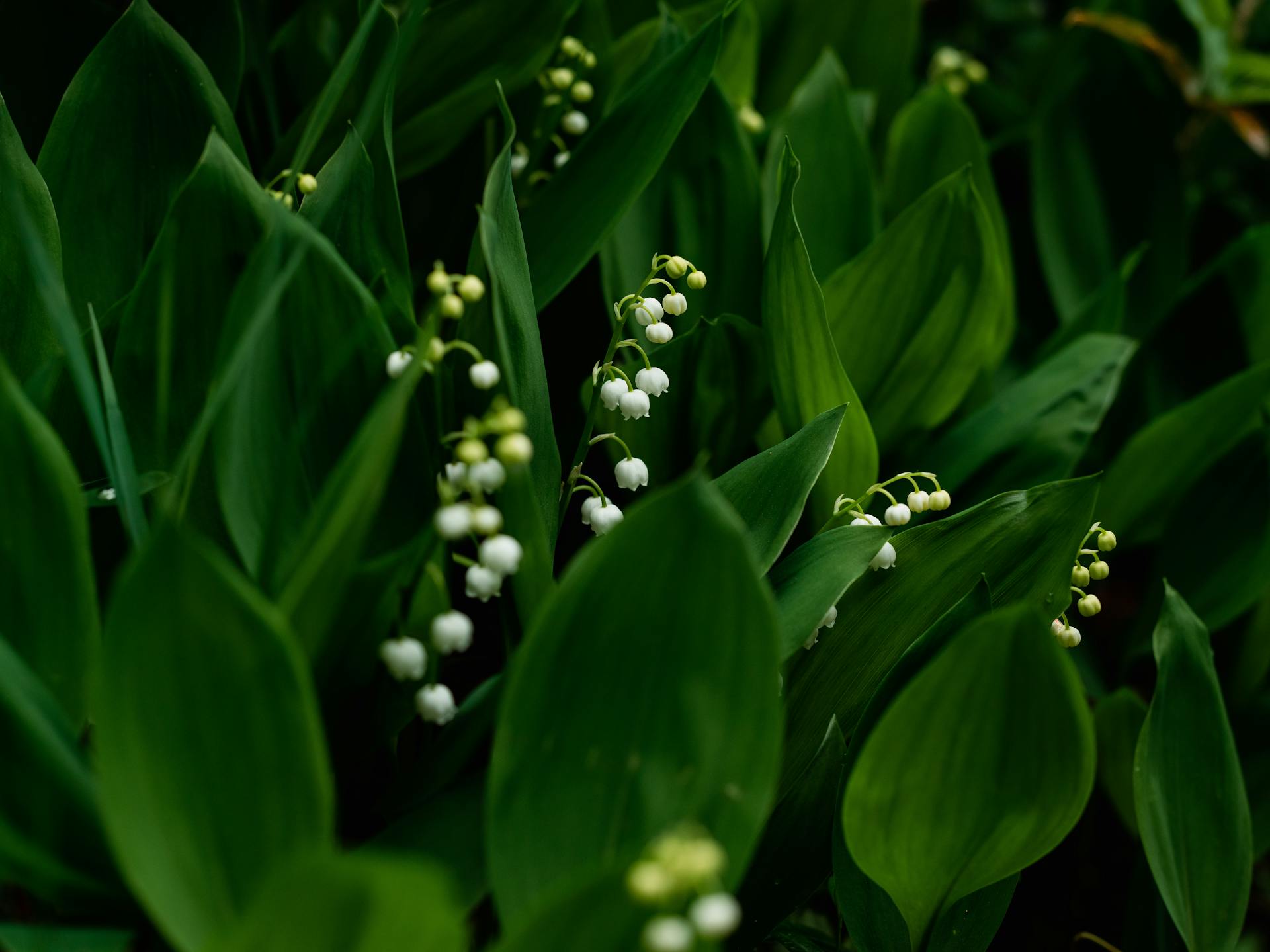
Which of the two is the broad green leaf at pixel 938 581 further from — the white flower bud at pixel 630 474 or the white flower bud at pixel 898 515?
the white flower bud at pixel 630 474

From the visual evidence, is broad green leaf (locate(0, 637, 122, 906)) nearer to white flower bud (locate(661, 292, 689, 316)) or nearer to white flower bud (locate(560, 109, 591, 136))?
white flower bud (locate(661, 292, 689, 316))

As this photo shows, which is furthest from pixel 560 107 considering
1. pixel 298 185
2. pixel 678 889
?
pixel 678 889

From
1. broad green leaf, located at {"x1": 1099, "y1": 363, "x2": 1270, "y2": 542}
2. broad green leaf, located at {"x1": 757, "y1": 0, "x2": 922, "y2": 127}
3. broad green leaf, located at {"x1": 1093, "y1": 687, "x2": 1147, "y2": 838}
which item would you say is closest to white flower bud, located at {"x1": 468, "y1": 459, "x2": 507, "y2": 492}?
broad green leaf, located at {"x1": 1093, "y1": 687, "x2": 1147, "y2": 838}

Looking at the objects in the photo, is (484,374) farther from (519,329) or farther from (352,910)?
(352,910)

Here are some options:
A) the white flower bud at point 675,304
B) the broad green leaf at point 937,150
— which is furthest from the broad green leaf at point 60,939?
the broad green leaf at point 937,150

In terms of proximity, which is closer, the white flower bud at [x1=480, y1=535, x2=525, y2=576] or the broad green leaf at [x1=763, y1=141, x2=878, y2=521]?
the white flower bud at [x1=480, y1=535, x2=525, y2=576]

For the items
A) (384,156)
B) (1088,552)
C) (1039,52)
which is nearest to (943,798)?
(1088,552)
